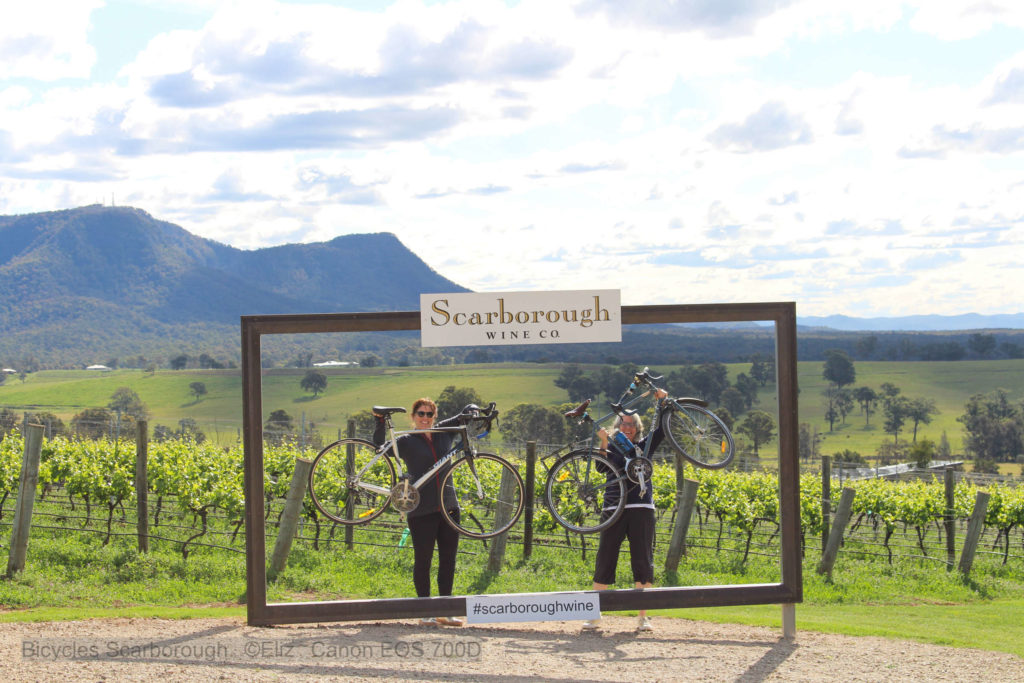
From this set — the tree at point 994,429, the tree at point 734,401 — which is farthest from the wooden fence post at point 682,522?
the tree at point 994,429

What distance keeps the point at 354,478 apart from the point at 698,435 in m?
2.63

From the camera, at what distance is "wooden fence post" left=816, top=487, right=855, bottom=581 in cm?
1117

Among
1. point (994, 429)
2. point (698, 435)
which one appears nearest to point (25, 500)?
point (698, 435)

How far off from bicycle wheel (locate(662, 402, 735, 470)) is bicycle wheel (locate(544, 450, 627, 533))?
512 millimetres

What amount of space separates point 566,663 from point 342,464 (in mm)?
2445

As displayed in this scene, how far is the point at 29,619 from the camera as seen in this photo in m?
7.86

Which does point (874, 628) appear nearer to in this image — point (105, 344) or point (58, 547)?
point (58, 547)

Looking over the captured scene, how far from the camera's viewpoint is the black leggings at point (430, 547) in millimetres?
7461

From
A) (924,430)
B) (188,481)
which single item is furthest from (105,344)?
(188,481)

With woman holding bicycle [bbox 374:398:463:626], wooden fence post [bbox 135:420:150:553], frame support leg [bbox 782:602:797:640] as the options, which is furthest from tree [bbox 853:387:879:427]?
woman holding bicycle [bbox 374:398:463:626]

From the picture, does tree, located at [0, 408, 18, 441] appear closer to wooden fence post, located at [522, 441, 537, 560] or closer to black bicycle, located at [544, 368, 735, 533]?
wooden fence post, located at [522, 441, 537, 560]

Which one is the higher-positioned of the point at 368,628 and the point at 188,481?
the point at 188,481

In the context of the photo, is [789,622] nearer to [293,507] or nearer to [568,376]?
[568,376]

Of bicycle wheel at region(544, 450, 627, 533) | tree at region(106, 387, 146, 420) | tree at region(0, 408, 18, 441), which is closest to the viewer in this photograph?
bicycle wheel at region(544, 450, 627, 533)
